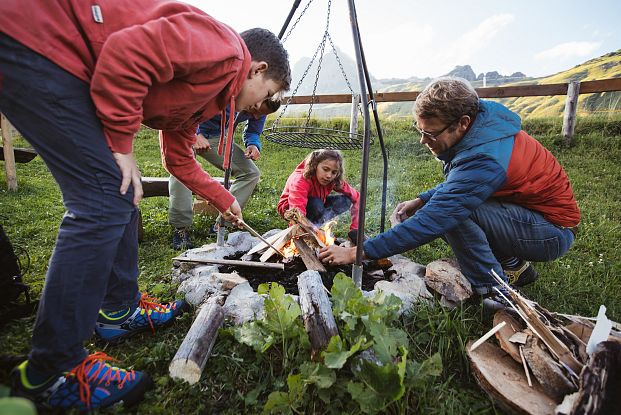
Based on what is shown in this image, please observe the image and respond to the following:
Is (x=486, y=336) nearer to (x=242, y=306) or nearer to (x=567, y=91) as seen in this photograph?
(x=242, y=306)

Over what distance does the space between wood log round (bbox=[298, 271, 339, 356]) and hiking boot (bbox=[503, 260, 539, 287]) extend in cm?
159

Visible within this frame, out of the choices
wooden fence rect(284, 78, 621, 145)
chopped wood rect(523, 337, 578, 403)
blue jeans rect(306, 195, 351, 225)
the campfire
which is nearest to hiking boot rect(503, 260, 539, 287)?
chopped wood rect(523, 337, 578, 403)

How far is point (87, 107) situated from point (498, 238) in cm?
247

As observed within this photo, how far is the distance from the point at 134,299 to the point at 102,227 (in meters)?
0.82

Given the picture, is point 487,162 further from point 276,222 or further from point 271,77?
point 276,222

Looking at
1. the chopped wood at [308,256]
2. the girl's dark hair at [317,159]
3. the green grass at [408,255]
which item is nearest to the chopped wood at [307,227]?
the chopped wood at [308,256]

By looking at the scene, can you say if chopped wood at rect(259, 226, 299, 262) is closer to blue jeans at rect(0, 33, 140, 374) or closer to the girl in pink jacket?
the girl in pink jacket

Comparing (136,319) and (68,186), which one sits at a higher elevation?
(68,186)

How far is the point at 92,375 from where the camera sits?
1423mm

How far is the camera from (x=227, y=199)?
2.21 m

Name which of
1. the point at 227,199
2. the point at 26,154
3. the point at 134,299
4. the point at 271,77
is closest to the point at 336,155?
the point at 227,199

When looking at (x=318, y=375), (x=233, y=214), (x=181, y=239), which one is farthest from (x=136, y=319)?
(x=181, y=239)

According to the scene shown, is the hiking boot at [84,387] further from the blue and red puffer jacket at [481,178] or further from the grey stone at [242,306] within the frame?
the blue and red puffer jacket at [481,178]

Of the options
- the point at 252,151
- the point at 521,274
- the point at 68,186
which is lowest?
the point at 521,274
